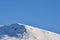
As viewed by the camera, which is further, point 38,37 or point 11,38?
point 38,37

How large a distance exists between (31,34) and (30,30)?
0.09 meters

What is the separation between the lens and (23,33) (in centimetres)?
519

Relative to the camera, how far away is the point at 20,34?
5.15 metres

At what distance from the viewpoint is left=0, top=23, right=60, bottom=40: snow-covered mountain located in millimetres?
5035

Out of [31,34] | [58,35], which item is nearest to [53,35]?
[58,35]

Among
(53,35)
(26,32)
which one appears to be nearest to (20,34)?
(26,32)

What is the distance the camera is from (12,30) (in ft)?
16.9

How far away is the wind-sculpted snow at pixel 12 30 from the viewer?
200 inches

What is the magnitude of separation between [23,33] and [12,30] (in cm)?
25

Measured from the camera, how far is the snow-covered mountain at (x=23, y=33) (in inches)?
198

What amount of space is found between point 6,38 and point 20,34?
36 cm

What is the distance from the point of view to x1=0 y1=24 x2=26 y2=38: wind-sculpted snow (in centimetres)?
509

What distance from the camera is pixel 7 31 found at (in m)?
5.13

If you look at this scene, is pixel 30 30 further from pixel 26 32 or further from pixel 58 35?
pixel 58 35
